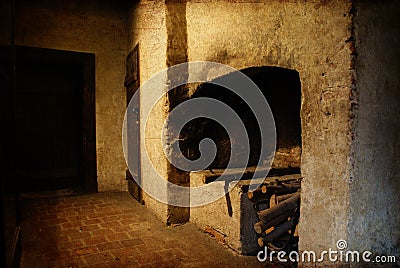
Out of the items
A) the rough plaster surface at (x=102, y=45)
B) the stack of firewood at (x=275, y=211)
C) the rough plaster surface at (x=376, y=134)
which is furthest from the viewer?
the rough plaster surface at (x=102, y=45)

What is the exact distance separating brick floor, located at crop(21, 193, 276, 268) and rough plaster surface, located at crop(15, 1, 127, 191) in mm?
1328

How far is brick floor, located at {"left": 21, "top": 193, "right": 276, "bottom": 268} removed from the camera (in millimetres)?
2855

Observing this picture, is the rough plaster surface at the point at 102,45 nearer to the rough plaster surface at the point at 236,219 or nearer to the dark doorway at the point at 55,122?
the dark doorway at the point at 55,122

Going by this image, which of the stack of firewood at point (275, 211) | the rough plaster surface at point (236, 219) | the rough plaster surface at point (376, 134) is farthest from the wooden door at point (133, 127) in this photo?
the rough plaster surface at point (376, 134)

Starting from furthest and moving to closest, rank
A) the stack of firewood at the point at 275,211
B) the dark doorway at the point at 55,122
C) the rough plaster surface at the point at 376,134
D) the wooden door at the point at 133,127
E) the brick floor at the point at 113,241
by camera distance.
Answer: the dark doorway at the point at 55,122, the wooden door at the point at 133,127, the stack of firewood at the point at 275,211, the brick floor at the point at 113,241, the rough plaster surface at the point at 376,134

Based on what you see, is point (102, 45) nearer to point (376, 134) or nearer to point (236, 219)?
point (236, 219)

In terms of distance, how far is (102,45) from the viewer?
5.75 metres

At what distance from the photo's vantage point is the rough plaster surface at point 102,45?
5.41 meters

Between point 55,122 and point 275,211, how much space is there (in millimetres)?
4869

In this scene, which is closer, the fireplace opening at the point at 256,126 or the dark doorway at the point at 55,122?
the fireplace opening at the point at 256,126

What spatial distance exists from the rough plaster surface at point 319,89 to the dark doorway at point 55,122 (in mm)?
3987

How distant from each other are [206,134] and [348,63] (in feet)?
8.00

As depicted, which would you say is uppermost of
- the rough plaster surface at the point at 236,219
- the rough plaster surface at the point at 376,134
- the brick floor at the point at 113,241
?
the rough plaster surface at the point at 376,134

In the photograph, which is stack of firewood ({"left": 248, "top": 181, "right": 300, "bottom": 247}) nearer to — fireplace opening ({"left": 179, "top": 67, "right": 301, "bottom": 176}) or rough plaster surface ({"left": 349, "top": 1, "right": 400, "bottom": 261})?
fireplace opening ({"left": 179, "top": 67, "right": 301, "bottom": 176})
